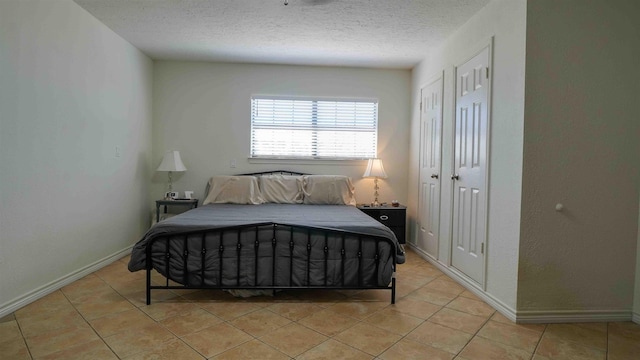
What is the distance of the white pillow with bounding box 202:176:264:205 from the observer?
4.14 metres

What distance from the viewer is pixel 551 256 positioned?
94.0 inches

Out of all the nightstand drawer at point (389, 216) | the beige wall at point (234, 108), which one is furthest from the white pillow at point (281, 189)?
the nightstand drawer at point (389, 216)

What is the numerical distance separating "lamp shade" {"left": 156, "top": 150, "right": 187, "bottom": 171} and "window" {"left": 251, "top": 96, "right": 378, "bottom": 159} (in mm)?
960

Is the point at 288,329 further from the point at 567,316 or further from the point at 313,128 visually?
the point at 313,128


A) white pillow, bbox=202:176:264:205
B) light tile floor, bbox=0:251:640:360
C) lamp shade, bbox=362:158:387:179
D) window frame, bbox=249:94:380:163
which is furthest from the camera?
window frame, bbox=249:94:380:163

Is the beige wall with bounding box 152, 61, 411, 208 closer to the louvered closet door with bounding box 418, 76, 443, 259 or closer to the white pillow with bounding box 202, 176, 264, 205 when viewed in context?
the white pillow with bounding box 202, 176, 264, 205

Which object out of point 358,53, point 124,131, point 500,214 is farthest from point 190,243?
point 358,53

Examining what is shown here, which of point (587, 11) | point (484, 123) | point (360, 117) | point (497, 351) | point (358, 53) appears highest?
point (358, 53)

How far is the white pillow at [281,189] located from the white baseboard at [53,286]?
1802 millimetres

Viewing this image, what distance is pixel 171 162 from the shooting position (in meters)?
4.24

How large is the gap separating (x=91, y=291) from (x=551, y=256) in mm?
3615

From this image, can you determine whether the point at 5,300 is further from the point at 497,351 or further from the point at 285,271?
the point at 497,351

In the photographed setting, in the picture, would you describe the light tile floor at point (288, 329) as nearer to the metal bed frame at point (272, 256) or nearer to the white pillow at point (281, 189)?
the metal bed frame at point (272, 256)

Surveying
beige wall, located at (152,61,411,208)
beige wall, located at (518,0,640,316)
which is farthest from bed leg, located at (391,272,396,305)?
beige wall, located at (152,61,411,208)
